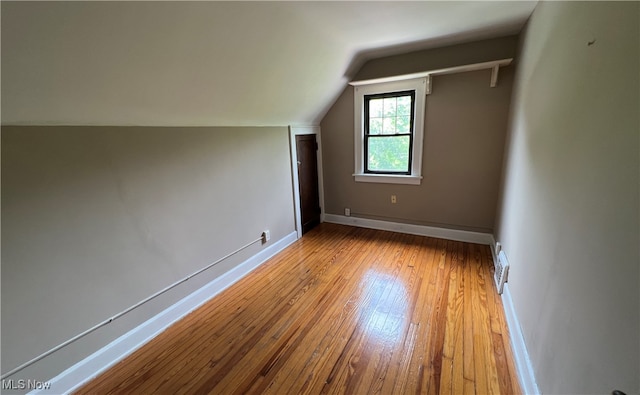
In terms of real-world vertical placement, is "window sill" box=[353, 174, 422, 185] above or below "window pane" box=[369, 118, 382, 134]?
below

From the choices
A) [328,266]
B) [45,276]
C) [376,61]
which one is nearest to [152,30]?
[45,276]

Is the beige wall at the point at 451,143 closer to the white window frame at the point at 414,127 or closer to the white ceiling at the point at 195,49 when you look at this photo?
the white window frame at the point at 414,127

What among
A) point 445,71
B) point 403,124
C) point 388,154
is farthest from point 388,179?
point 445,71

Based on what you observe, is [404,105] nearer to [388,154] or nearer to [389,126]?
[389,126]

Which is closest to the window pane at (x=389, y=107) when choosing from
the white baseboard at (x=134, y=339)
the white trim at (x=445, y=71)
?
the white trim at (x=445, y=71)

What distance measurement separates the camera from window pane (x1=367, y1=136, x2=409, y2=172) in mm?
3480

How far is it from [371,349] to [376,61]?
10.2 feet

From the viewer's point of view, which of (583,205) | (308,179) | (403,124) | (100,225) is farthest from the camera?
(308,179)

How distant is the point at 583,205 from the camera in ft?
3.29

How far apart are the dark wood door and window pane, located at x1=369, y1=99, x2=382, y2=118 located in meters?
0.87

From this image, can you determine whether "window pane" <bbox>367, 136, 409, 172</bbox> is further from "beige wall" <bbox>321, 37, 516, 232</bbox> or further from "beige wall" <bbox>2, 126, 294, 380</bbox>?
"beige wall" <bbox>2, 126, 294, 380</bbox>

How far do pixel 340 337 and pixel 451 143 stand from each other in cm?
252

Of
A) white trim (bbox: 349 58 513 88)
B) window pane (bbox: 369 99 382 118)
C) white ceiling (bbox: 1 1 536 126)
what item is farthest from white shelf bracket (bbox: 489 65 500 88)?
window pane (bbox: 369 99 382 118)
